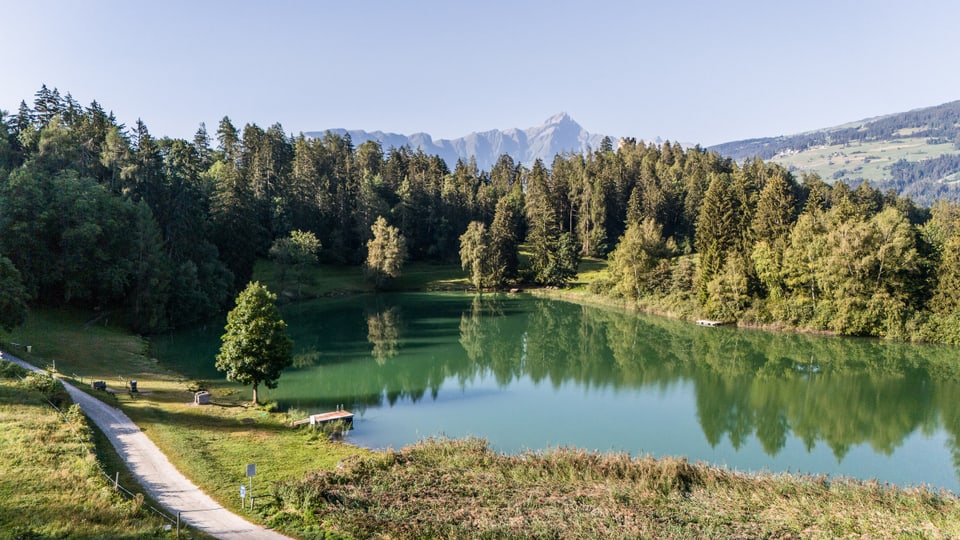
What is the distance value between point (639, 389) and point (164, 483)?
2837 cm

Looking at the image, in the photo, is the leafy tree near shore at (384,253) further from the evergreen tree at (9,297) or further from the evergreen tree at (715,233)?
→ the evergreen tree at (9,297)

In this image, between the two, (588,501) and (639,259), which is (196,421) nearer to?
(588,501)

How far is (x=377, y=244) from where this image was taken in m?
84.2

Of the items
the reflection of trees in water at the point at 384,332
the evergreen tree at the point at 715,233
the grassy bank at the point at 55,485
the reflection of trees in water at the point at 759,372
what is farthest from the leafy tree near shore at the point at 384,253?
the grassy bank at the point at 55,485

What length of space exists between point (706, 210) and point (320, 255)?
55.6 m

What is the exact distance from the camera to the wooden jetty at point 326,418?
27.1 meters

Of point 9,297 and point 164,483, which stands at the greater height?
point 9,297

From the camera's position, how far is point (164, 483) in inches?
736

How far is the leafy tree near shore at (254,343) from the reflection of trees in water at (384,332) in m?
14.1

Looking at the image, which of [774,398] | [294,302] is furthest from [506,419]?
[294,302]

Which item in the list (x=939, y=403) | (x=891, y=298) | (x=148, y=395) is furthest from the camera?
(x=891, y=298)

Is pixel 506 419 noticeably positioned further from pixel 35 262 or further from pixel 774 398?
pixel 35 262

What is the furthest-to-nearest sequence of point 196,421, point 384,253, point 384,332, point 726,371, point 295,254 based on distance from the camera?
point 384,253 → point 295,254 → point 384,332 → point 726,371 → point 196,421

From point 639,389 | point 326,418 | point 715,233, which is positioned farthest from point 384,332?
point 715,233
